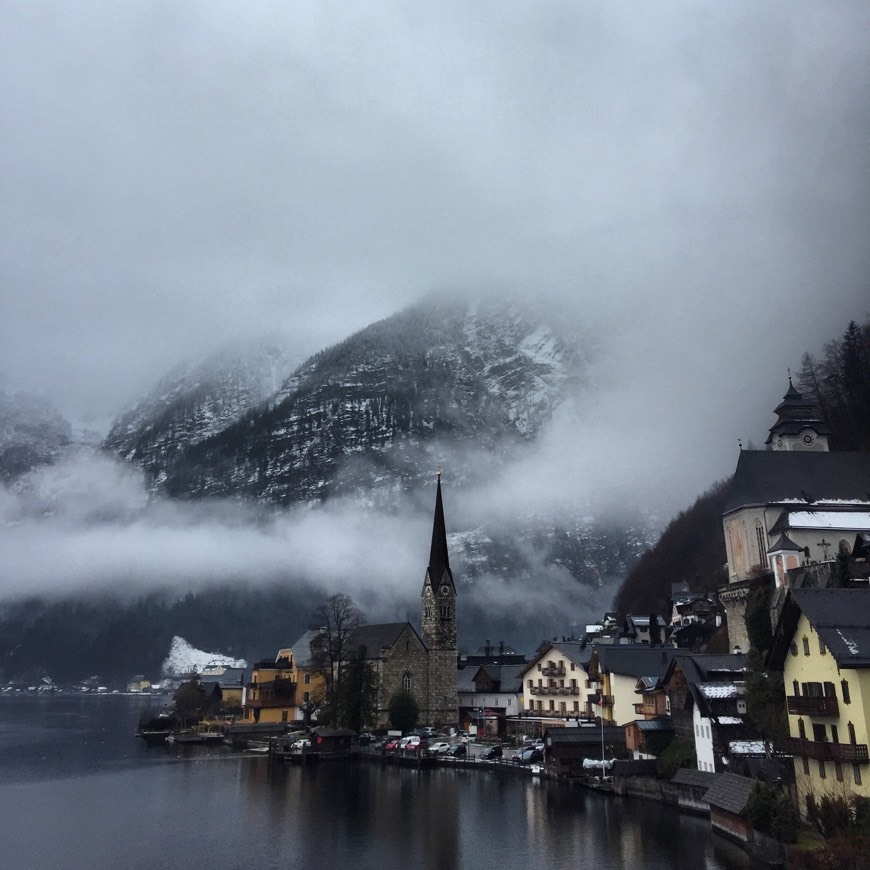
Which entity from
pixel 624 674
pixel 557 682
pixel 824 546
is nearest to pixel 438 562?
pixel 557 682

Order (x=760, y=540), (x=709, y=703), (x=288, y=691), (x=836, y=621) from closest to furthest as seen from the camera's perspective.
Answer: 1. (x=836, y=621)
2. (x=709, y=703)
3. (x=760, y=540)
4. (x=288, y=691)

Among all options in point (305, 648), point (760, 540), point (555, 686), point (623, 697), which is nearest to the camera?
point (623, 697)

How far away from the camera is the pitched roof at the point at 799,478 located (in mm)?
80250

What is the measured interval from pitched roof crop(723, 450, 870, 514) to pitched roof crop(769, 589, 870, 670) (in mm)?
39400

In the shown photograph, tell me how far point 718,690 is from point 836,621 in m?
18.7

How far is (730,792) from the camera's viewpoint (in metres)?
46.2

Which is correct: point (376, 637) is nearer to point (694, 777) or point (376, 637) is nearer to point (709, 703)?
point (694, 777)

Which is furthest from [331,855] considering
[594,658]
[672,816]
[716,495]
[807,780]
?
[716,495]

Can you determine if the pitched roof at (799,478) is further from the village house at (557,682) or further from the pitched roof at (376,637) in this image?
the pitched roof at (376,637)

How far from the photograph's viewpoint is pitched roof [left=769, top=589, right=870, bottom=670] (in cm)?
3766

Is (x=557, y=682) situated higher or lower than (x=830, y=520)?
lower

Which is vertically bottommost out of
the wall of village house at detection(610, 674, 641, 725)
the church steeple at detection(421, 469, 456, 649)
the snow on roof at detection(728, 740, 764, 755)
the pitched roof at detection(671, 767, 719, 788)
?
the pitched roof at detection(671, 767, 719, 788)

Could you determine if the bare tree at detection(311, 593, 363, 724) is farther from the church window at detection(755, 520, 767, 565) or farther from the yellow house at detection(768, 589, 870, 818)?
the yellow house at detection(768, 589, 870, 818)

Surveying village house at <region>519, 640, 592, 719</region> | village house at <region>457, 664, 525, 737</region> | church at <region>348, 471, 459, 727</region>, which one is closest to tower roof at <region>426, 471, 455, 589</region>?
church at <region>348, 471, 459, 727</region>
